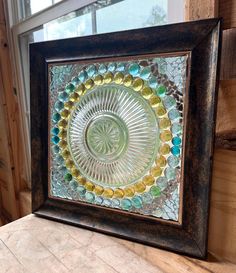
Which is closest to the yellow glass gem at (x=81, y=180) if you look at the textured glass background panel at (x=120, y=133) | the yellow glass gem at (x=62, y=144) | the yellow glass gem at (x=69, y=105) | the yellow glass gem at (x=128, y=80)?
the textured glass background panel at (x=120, y=133)

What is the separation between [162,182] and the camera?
2.13ft

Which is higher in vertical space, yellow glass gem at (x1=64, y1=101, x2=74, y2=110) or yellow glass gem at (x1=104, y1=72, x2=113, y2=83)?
yellow glass gem at (x1=104, y1=72, x2=113, y2=83)

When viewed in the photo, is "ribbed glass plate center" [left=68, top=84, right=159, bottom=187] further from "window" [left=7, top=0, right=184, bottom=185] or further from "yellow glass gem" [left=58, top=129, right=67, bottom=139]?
"window" [left=7, top=0, right=184, bottom=185]

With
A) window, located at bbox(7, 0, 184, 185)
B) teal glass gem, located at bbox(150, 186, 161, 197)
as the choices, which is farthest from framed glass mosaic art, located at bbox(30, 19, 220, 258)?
window, located at bbox(7, 0, 184, 185)

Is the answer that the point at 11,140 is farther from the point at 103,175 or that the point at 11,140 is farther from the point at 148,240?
the point at 148,240

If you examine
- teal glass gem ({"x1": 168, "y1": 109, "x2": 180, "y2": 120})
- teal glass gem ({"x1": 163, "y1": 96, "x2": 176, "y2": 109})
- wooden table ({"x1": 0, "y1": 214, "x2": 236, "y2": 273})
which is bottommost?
wooden table ({"x1": 0, "y1": 214, "x2": 236, "y2": 273})

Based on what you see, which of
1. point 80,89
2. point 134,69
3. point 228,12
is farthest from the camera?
point 80,89

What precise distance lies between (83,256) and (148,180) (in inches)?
10.4

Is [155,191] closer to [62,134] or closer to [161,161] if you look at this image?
[161,161]

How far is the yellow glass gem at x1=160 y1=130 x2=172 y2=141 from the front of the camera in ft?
2.05

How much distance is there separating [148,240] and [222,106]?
0.40 meters

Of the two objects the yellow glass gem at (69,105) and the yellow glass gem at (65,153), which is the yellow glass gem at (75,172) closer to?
the yellow glass gem at (65,153)

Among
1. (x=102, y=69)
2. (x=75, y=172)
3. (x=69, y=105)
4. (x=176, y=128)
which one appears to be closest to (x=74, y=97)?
(x=69, y=105)

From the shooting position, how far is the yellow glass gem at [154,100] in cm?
64
